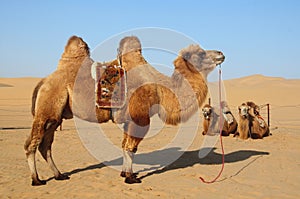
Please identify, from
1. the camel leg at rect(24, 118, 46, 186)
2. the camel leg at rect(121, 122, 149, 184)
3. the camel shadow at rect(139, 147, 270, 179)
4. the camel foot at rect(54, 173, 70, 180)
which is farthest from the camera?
the camel shadow at rect(139, 147, 270, 179)

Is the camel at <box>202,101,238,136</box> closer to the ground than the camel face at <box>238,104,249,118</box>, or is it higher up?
closer to the ground

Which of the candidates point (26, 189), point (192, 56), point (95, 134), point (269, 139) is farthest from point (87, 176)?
point (269, 139)

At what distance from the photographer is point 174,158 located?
29.0 ft

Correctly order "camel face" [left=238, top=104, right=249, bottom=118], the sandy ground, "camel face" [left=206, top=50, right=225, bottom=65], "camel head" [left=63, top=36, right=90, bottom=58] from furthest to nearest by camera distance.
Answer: "camel face" [left=238, top=104, right=249, bottom=118] → "camel face" [left=206, top=50, right=225, bottom=65] → "camel head" [left=63, top=36, right=90, bottom=58] → the sandy ground

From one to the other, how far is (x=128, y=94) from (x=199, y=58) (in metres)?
1.66

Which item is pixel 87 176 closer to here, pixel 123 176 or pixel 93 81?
pixel 123 176

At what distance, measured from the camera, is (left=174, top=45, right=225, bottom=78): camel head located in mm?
6859

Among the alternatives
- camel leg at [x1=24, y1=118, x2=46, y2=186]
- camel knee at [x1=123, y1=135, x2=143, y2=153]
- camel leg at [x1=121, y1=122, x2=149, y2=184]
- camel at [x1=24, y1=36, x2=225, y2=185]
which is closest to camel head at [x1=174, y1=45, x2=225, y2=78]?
camel at [x1=24, y1=36, x2=225, y2=185]

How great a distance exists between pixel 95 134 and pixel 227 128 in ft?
16.3

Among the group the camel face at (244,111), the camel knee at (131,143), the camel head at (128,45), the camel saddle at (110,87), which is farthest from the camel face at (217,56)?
the camel face at (244,111)

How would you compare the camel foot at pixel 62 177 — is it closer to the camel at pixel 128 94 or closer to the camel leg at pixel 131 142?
the camel at pixel 128 94

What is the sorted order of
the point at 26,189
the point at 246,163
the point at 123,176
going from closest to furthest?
1. the point at 26,189
2. the point at 123,176
3. the point at 246,163

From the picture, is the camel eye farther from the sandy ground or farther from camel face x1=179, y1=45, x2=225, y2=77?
the sandy ground

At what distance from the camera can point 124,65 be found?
21.7 feet
